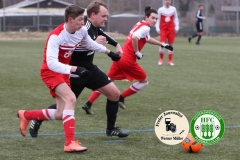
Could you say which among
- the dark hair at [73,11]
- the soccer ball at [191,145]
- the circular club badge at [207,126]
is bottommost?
the soccer ball at [191,145]

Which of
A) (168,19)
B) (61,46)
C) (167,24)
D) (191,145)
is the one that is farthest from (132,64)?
(168,19)

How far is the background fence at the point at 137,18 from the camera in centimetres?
4078

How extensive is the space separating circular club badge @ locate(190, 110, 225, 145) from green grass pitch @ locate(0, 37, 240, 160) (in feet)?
0.76

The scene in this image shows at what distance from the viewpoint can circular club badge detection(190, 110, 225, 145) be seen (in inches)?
207

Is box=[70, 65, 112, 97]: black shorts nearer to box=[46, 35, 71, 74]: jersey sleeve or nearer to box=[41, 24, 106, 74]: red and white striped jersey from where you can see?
box=[41, 24, 106, 74]: red and white striped jersey

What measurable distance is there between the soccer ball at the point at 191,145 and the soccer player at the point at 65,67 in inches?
41.4

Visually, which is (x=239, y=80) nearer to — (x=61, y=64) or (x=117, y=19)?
(x=61, y=64)

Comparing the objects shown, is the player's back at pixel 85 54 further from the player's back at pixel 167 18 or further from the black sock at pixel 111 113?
the player's back at pixel 167 18

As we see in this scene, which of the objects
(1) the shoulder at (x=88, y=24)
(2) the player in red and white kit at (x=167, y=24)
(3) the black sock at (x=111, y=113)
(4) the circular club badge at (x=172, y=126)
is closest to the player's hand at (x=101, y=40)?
(1) the shoulder at (x=88, y=24)

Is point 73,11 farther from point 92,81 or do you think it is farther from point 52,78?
point 92,81

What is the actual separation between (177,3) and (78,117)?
131 feet

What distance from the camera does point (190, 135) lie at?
5.70 m

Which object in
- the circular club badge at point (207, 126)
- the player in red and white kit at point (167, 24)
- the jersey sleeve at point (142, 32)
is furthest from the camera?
the player in red and white kit at point (167, 24)

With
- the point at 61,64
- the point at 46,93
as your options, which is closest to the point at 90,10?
the point at 61,64
